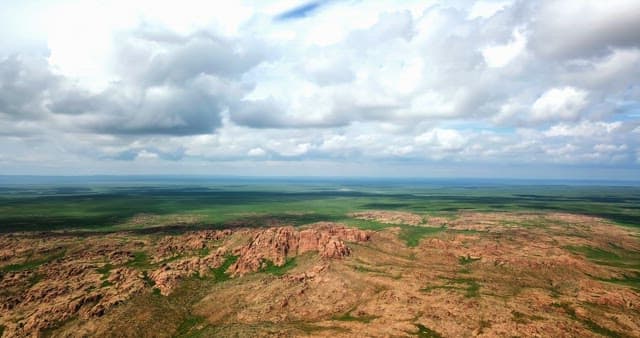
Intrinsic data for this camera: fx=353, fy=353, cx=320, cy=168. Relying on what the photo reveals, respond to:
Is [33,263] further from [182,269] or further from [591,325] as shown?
[591,325]

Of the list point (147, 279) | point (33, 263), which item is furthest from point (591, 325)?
point (33, 263)

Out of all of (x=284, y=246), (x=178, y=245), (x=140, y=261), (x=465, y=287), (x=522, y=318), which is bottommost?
(x=140, y=261)

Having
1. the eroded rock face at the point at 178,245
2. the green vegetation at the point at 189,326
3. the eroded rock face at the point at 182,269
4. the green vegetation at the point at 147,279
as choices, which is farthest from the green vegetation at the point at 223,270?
the green vegetation at the point at 189,326

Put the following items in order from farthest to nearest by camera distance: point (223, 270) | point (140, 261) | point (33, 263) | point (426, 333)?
1. point (140, 261)
2. point (223, 270)
3. point (33, 263)
4. point (426, 333)

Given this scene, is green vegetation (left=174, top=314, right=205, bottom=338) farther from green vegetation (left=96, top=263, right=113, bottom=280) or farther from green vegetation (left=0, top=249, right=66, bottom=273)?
green vegetation (left=0, top=249, right=66, bottom=273)

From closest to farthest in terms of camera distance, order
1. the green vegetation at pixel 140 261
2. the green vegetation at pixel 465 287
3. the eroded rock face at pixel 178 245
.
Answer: the green vegetation at pixel 465 287 < the green vegetation at pixel 140 261 < the eroded rock face at pixel 178 245

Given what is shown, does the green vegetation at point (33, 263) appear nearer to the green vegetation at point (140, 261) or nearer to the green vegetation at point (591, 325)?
the green vegetation at point (140, 261)

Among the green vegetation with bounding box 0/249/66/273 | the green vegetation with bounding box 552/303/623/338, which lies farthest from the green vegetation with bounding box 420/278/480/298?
the green vegetation with bounding box 0/249/66/273
